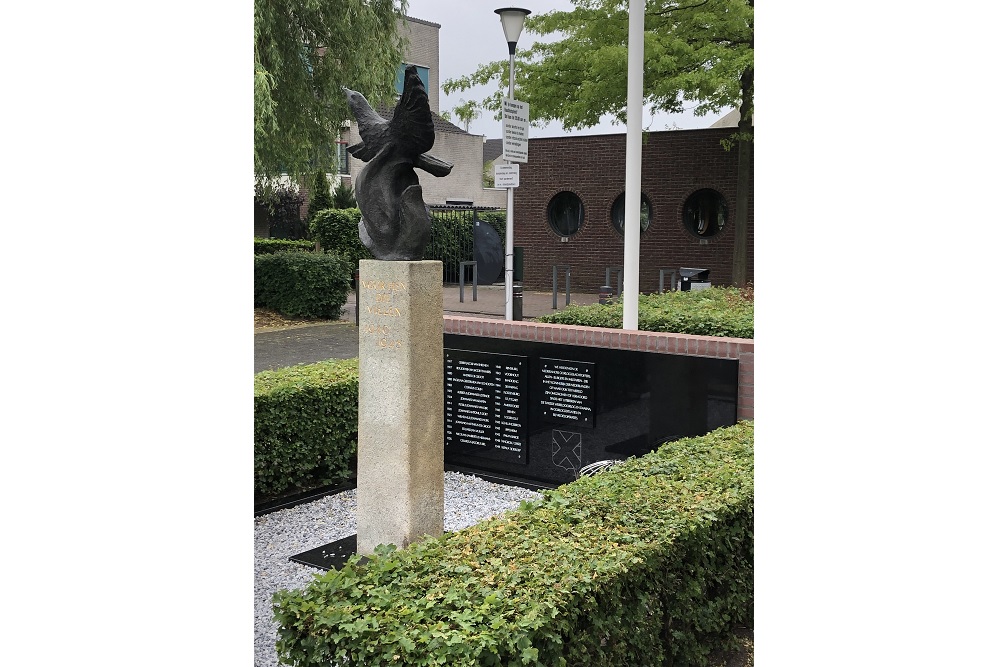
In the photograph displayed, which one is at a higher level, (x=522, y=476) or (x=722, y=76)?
(x=722, y=76)

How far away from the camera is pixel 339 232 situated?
2319 centimetres

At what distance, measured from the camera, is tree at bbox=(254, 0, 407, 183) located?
18089mm

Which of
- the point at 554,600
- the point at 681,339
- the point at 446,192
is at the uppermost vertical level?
the point at 446,192

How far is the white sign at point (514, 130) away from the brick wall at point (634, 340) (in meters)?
4.82

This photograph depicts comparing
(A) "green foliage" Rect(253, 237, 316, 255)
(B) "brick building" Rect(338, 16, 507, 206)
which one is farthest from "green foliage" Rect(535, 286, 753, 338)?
(B) "brick building" Rect(338, 16, 507, 206)

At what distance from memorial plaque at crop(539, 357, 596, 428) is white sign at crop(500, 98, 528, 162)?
5392 millimetres

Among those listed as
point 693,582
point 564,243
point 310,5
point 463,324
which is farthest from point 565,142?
point 693,582

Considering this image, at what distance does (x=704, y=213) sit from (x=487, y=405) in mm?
15768

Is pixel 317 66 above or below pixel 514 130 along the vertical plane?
above

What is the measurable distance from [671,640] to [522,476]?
4050 millimetres

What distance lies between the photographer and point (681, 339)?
7.72 metres

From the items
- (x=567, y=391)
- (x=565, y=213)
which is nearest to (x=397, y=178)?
(x=567, y=391)

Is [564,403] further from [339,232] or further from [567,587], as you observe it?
[339,232]

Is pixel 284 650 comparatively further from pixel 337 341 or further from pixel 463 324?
pixel 337 341
